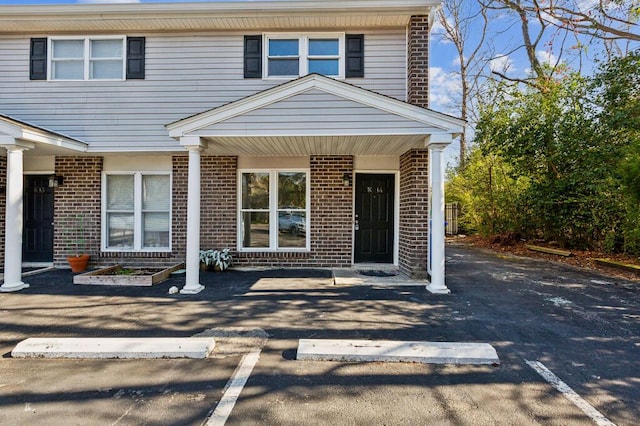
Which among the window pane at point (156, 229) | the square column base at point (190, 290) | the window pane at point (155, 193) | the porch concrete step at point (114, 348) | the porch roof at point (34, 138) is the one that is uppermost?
the porch roof at point (34, 138)

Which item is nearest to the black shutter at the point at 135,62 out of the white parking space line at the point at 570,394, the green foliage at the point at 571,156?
the white parking space line at the point at 570,394

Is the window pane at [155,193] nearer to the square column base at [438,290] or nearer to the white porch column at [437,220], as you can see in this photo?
the white porch column at [437,220]

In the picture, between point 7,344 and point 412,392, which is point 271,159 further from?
point 412,392

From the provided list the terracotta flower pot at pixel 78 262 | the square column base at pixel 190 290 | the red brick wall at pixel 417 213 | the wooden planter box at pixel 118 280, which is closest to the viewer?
the square column base at pixel 190 290

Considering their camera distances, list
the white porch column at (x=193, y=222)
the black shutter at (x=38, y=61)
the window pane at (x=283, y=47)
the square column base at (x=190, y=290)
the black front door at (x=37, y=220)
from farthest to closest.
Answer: the black front door at (x=37, y=220), the window pane at (x=283, y=47), the black shutter at (x=38, y=61), the white porch column at (x=193, y=222), the square column base at (x=190, y=290)

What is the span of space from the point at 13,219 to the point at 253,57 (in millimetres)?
5430

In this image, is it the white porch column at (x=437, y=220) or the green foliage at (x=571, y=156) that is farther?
the green foliage at (x=571, y=156)

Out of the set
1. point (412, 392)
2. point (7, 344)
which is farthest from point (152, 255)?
point (412, 392)

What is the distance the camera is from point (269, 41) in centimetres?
742

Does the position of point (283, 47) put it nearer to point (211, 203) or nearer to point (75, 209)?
point (211, 203)

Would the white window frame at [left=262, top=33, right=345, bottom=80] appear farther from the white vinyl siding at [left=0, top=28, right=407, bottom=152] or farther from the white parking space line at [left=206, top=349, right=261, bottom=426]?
the white parking space line at [left=206, top=349, right=261, bottom=426]

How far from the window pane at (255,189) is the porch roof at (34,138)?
11.3 feet

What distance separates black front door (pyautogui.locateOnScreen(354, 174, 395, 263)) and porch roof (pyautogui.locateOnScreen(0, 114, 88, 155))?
6.00 m

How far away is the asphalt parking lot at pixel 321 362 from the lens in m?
2.48
